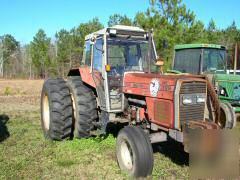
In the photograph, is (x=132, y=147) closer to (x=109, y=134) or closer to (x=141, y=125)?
(x=141, y=125)

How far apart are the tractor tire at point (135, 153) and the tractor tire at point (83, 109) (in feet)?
5.08

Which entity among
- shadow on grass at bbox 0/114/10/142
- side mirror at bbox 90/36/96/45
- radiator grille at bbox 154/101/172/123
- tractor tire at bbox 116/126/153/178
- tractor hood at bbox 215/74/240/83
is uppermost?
side mirror at bbox 90/36/96/45

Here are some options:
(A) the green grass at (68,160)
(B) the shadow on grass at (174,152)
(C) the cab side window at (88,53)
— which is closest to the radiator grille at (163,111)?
(A) the green grass at (68,160)

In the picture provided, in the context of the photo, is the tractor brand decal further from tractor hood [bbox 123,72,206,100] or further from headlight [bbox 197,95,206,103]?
headlight [bbox 197,95,206,103]

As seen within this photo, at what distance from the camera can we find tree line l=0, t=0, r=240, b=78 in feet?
71.6

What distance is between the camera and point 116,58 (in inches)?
289

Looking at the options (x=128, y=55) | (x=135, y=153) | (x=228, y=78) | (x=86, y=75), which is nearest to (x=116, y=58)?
(x=128, y=55)

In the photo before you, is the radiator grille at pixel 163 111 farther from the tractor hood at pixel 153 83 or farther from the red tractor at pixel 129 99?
the tractor hood at pixel 153 83

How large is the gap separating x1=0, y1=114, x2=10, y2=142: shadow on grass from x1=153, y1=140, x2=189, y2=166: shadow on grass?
12.2 ft

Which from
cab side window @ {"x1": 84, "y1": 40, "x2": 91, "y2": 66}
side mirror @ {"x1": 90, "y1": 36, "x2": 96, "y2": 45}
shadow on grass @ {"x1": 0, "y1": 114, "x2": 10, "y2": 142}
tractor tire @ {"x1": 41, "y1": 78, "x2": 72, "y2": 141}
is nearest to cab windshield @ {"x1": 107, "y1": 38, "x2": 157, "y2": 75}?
side mirror @ {"x1": 90, "y1": 36, "x2": 96, "y2": 45}

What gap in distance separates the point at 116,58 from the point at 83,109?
1.26 meters

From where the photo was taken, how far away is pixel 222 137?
5.29 m

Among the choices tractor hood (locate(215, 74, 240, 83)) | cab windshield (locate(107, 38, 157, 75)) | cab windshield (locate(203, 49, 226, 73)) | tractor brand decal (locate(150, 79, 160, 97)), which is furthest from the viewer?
cab windshield (locate(203, 49, 226, 73))

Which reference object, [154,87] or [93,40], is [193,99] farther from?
[93,40]
